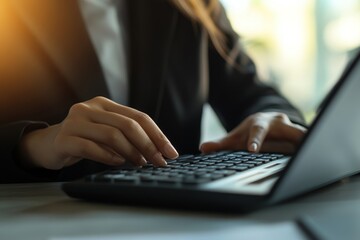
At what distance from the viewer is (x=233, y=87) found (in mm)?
1131

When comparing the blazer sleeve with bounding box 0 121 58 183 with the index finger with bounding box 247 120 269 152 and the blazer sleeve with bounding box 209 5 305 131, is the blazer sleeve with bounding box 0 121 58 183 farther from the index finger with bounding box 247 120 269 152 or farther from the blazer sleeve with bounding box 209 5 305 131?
the blazer sleeve with bounding box 209 5 305 131

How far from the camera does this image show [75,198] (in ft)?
1.68

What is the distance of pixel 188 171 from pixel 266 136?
0.30 meters

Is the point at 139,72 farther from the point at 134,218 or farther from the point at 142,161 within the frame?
the point at 134,218

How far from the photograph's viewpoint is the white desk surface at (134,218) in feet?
1.24

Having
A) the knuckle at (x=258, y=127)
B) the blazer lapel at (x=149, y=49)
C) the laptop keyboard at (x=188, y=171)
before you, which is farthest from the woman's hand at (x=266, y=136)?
the blazer lapel at (x=149, y=49)

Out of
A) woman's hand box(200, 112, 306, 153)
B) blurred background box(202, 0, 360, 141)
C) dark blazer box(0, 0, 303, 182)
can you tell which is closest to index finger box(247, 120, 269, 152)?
woman's hand box(200, 112, 306, 153)

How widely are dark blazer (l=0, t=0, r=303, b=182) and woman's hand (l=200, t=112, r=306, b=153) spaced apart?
10 centimetres

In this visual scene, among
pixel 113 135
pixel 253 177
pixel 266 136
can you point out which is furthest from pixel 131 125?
pixel 266 136

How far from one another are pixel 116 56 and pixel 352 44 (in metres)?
1.05

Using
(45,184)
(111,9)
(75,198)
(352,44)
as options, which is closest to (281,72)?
(352,44)

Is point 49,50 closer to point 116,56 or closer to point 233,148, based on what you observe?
point 116,56

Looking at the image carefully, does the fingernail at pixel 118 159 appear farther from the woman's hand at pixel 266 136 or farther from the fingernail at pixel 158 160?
the woman's hand at pixel 266 136

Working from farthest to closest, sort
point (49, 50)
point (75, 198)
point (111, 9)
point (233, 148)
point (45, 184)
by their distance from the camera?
point (111, 9) → point (49, 50) → point (233, 148) → point (45, 184) → point (75, 198)
